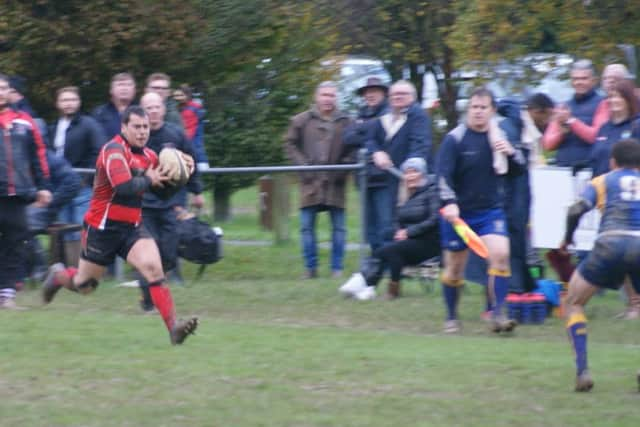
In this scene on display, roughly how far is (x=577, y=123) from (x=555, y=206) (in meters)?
1.11

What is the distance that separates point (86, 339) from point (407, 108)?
4.49 metres

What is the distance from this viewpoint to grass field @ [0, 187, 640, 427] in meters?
7.62

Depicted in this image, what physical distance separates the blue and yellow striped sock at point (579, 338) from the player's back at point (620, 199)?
0.58 meters

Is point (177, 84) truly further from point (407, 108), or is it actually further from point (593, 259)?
point (593, 259)

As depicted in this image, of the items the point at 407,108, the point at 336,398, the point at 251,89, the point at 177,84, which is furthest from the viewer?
the point at 251,89

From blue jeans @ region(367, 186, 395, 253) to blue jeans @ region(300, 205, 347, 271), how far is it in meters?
0.44

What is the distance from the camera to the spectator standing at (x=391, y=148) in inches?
513

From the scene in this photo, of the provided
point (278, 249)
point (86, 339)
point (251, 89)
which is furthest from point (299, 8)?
point (86, 339)

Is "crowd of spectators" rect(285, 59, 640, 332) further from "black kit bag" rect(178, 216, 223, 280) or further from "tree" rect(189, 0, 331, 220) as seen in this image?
"tree" rect(189, 0, 331, 220)

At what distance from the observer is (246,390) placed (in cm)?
823

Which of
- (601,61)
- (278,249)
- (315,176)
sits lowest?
(278,249)

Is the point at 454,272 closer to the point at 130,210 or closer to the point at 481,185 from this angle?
the point at 481,185

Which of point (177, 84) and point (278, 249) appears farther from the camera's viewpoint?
point (177, 84)

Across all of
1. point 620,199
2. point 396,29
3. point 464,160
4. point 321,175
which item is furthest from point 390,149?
point 396,29
